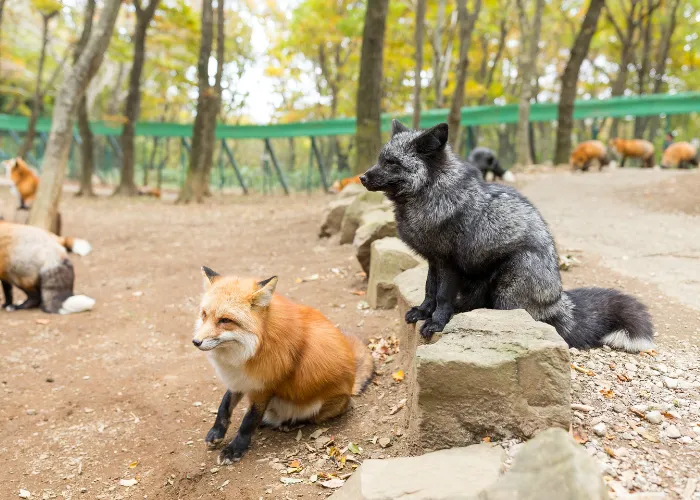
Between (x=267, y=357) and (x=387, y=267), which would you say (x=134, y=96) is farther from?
(x=267, y=357)

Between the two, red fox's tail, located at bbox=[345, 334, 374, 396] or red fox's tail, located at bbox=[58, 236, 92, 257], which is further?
red fox's tail, located at bbox=[58, 236, 92, 257]

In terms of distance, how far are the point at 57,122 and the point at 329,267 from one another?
18.6 feet

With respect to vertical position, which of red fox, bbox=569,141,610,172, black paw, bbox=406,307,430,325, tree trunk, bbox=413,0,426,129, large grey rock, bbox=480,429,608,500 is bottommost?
large grey rock, bbox=480,429,608,500

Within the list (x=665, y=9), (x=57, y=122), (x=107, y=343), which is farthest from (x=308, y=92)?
(x=107, y=343)

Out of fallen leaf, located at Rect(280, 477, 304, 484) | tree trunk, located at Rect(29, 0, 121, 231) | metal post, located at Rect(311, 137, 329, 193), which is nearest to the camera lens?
fallen leaf, located at Rect(280, 477, 304, 484)

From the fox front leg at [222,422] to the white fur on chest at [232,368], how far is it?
0.23 meters

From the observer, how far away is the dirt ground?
3469mm

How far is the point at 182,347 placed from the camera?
548 cm

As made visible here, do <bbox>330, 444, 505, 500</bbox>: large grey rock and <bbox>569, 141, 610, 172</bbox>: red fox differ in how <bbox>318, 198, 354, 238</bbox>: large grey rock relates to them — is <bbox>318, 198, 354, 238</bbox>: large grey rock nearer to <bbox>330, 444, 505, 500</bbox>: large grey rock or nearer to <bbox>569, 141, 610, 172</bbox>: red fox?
<bbox>330, 444, 505, 500</bbox>: large grey rock

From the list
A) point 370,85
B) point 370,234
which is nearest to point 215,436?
point 370,234

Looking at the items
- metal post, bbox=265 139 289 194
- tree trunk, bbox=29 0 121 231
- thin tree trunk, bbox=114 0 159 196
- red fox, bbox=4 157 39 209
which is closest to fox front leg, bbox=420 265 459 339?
tree trunk, bbox=29 0 121 231

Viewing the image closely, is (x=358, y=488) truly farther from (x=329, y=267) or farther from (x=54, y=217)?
(x=54, y=217)

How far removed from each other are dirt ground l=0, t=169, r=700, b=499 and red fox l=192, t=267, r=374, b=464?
0.18 m

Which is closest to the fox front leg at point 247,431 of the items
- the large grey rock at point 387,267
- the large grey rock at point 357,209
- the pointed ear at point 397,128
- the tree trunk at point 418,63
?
the pointed ear at point 397,128
